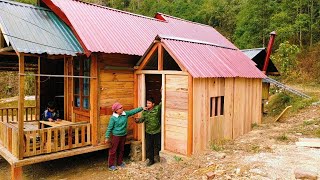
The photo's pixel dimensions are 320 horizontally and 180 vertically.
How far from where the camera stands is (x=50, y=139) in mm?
7527

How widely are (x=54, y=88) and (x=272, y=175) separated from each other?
8.82m

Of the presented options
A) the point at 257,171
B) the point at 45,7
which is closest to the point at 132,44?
the point at 45,7

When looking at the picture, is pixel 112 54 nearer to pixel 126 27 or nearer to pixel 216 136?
pixel 126 27

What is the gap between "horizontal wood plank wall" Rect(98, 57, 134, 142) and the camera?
852cm

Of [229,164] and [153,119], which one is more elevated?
[153,119]

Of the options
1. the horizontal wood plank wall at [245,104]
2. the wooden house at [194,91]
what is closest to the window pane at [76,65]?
the wooden house at [194,91]

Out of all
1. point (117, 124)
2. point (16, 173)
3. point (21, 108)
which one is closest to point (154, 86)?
point (117, 124)

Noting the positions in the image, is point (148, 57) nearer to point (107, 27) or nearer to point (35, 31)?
point (107, 27)

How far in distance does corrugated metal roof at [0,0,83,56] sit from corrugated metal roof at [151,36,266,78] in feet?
8.91

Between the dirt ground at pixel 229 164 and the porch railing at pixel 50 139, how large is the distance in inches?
39.7

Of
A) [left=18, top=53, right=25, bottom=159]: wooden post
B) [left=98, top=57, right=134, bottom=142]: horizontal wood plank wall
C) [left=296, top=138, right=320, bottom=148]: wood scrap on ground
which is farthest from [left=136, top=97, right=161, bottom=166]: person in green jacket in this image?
[left=296, top=138, right=320, bottom=148]: wood scrap on ground

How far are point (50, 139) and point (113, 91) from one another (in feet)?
7.64

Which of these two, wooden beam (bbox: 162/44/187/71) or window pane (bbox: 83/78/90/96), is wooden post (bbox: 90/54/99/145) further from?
wooden beam (bbox: 162/44/187/71)

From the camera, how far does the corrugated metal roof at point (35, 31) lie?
7082 millimetres
